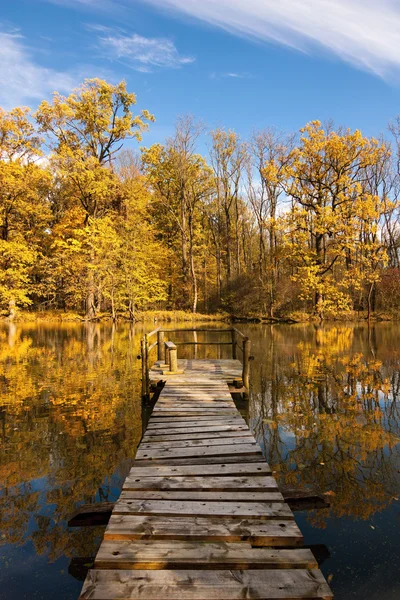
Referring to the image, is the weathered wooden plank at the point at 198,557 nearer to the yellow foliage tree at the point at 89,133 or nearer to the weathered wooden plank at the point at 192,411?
A: the weathered wooden plank at the point at 192,411

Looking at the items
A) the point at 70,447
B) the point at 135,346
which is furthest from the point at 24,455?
the point at 135,346

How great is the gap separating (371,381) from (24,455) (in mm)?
9105

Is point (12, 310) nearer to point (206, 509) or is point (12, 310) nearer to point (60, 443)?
point (60, 443)

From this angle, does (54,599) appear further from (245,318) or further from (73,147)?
(73,147)

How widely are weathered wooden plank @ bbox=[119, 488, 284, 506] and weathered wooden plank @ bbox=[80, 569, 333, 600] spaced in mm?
1000

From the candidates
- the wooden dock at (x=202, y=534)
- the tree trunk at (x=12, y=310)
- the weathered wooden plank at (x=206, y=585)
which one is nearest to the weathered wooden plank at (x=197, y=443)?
the wooden dock at (x=202, y=534)

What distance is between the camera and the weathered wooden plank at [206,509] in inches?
129

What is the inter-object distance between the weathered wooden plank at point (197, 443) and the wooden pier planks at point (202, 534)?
0.05ft

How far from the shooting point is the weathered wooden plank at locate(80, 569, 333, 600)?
2.36 metres

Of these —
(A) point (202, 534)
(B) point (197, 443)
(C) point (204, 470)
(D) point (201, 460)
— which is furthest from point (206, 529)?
(B) point (197, 443)

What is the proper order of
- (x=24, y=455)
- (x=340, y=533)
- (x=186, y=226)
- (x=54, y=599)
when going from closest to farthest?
1. (x=54, y=599)
2. (x=340, y=533)
3. (x=24, y=455)
4. (x=186, y=226)

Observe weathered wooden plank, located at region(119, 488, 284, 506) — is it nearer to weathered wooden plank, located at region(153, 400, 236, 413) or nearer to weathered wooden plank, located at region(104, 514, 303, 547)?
weathered wooden plank, located at region(104, 514, 303, 547)

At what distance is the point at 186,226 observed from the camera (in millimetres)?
42438

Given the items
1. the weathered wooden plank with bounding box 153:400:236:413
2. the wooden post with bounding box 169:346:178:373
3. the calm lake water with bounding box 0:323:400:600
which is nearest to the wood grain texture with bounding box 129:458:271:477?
the calm lake water with bounding box 0:323:400:600
